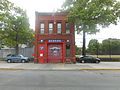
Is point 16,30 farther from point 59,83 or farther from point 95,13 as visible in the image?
point 59,83

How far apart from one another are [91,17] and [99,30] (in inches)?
306

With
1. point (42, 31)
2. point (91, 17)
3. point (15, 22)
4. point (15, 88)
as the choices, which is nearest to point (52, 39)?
point (42, 31)

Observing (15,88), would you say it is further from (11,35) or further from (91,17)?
(11,35)

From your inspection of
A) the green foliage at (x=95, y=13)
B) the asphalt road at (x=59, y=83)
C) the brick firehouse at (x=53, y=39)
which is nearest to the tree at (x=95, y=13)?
the green foliage at (x=95, y=13)

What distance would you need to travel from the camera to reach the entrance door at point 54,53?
1953 inches

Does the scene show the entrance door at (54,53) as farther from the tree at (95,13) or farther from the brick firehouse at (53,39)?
the tree at (95,13)

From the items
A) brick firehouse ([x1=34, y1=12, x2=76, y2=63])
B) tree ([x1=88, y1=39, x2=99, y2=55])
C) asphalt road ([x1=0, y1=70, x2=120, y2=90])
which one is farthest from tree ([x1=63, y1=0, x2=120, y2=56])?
asphalt road ([x1=0, y1=70, x2=120, y2=90])

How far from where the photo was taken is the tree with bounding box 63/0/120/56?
51.2 meters

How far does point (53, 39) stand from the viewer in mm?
49469

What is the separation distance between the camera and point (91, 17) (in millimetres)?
52344

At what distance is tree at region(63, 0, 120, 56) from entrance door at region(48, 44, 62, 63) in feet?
15.2

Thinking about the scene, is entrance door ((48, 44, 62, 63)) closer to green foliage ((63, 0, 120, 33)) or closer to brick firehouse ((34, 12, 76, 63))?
brick firehouse ((34, 12, 76, 63))

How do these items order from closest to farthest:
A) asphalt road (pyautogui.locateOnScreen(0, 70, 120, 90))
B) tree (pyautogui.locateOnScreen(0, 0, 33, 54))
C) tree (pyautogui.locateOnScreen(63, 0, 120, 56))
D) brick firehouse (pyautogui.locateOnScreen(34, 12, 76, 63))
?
1. asphalt road (pyautogui.locateOnScreen(0, 70, 120, 90))
2. brick firehouse (pyautogui.locateOnScreen(34, 12, 76, 63))
3. tree (pyautogui.locateOnScreen(63, 0, 120, 56))
4. tree (pyautogui.locateOnScreen(0, 0, 33, 54))

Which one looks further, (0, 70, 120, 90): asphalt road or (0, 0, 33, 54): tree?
(0, 0, 33, 54): tree
